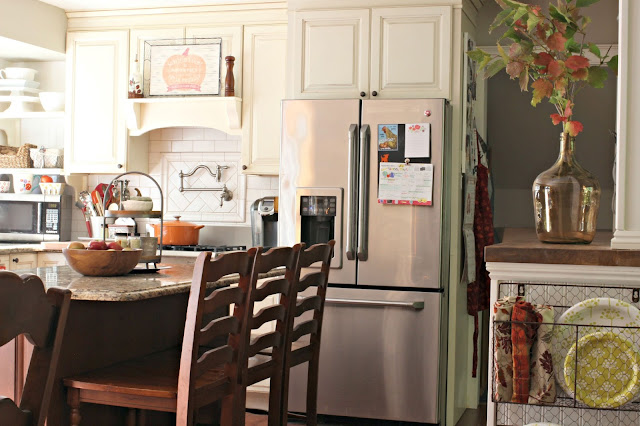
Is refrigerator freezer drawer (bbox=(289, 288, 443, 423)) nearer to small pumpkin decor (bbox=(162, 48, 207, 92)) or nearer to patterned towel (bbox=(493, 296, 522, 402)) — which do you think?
small pumpkin decor (bbox=(162, 48, 207, 92))

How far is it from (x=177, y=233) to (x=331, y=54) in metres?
1.55

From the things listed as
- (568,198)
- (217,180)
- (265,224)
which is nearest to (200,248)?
(265,224)

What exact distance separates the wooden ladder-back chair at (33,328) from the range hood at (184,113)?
141 inches

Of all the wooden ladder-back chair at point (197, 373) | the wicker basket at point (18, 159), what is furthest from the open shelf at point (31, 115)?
the wooden ladder-back chair at point (197, 373)

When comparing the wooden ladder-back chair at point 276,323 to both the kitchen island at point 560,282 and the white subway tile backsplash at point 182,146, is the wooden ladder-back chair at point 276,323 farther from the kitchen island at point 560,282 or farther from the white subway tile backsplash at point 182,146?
the white subway tile backsplash at point 182,146

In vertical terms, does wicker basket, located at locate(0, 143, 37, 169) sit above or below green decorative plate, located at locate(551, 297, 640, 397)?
above

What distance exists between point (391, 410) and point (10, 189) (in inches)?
125

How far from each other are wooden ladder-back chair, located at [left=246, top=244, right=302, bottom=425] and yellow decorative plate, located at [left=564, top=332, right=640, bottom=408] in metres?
1.10

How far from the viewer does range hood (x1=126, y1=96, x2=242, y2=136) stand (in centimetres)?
498

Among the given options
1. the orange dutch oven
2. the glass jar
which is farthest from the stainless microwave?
the glass jar

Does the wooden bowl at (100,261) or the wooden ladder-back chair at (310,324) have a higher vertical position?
the wooden bowl at (100,261)

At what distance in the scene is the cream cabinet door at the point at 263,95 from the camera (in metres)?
4.91

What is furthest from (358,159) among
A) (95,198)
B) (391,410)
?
(95,198)

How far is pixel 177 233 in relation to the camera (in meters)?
5.04
